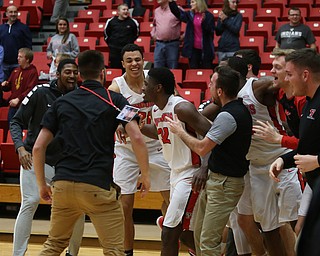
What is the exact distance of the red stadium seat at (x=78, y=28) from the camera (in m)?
12.1

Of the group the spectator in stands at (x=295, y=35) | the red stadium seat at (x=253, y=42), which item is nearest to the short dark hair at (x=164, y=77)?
the spectator in stands at (x=295, y=35)

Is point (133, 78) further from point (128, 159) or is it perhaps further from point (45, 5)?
point (45, 5)

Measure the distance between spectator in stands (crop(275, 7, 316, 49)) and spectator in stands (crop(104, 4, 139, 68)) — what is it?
225cm

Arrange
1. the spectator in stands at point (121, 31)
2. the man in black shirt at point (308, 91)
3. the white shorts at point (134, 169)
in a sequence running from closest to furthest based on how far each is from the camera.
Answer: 1. the man in black shirt at point (308, 91)
2. the white shorts at point (134, 169)
3. the spectator in stands at point (121, 31)

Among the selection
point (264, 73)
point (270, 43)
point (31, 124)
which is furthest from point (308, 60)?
point (270, 43)

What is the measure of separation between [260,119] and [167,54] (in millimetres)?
5315

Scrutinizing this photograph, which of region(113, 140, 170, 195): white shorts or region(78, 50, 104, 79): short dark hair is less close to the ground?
region(78, 50, 104, 79): short dark hair

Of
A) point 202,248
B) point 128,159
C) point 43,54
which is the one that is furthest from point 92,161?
point 43,54

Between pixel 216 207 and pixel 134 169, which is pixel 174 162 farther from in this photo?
pixel 134 169

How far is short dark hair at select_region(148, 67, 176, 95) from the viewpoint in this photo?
16.5 feet

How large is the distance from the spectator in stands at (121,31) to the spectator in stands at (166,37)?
36cm

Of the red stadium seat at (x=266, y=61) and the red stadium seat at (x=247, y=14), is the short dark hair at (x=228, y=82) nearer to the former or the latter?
the red stadium seat at (x=266, y=61)

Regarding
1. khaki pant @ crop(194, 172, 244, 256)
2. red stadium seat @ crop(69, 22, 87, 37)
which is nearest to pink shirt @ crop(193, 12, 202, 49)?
red stadium seat @ crop(69, 22, 87, 37)

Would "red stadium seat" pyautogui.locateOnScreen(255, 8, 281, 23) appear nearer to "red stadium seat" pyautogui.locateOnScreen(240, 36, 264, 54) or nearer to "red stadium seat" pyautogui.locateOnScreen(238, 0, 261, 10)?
"red stadium seat" pyautogui.locateOnScreen(238, 0, 261, 10)
